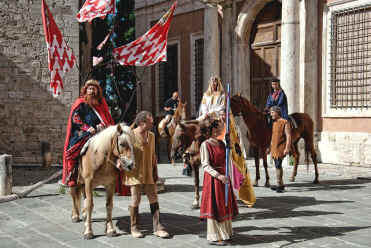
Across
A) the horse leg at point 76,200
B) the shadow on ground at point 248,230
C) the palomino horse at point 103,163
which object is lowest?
the shadow on ground at point 248,230

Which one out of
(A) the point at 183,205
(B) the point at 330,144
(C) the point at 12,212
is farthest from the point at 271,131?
(C) the point at 12,212

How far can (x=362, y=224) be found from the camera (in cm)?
635

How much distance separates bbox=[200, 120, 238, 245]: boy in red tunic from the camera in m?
5.27

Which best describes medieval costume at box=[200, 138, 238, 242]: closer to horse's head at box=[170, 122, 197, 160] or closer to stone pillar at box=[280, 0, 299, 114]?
→ horse's head at box=[170, 122, 197, 160]

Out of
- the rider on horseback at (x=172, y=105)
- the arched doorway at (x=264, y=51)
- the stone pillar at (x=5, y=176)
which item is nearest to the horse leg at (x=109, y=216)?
the stone pillar at (x=5, y=176)

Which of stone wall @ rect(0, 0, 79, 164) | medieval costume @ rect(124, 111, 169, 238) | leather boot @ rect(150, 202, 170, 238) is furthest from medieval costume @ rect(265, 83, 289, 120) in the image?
stone wall @ rect(0, 0, 79, 164)

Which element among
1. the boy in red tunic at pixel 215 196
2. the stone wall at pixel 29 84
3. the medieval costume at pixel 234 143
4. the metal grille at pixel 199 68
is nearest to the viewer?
the boy in red tunic at pixel 215 196

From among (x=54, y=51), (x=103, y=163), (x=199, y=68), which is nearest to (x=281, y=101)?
(x=54, y=51)

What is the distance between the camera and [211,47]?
16953 millimetres

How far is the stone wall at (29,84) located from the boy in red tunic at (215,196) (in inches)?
360

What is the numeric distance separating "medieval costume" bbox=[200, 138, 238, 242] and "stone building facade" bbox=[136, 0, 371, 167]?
305 inches

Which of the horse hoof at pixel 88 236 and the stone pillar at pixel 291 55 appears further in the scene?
the stone pillar at pixel 291 55

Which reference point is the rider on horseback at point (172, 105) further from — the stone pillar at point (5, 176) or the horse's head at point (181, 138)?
the horse's head at point (181, 138)

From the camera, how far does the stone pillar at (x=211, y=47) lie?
55.5 ft
